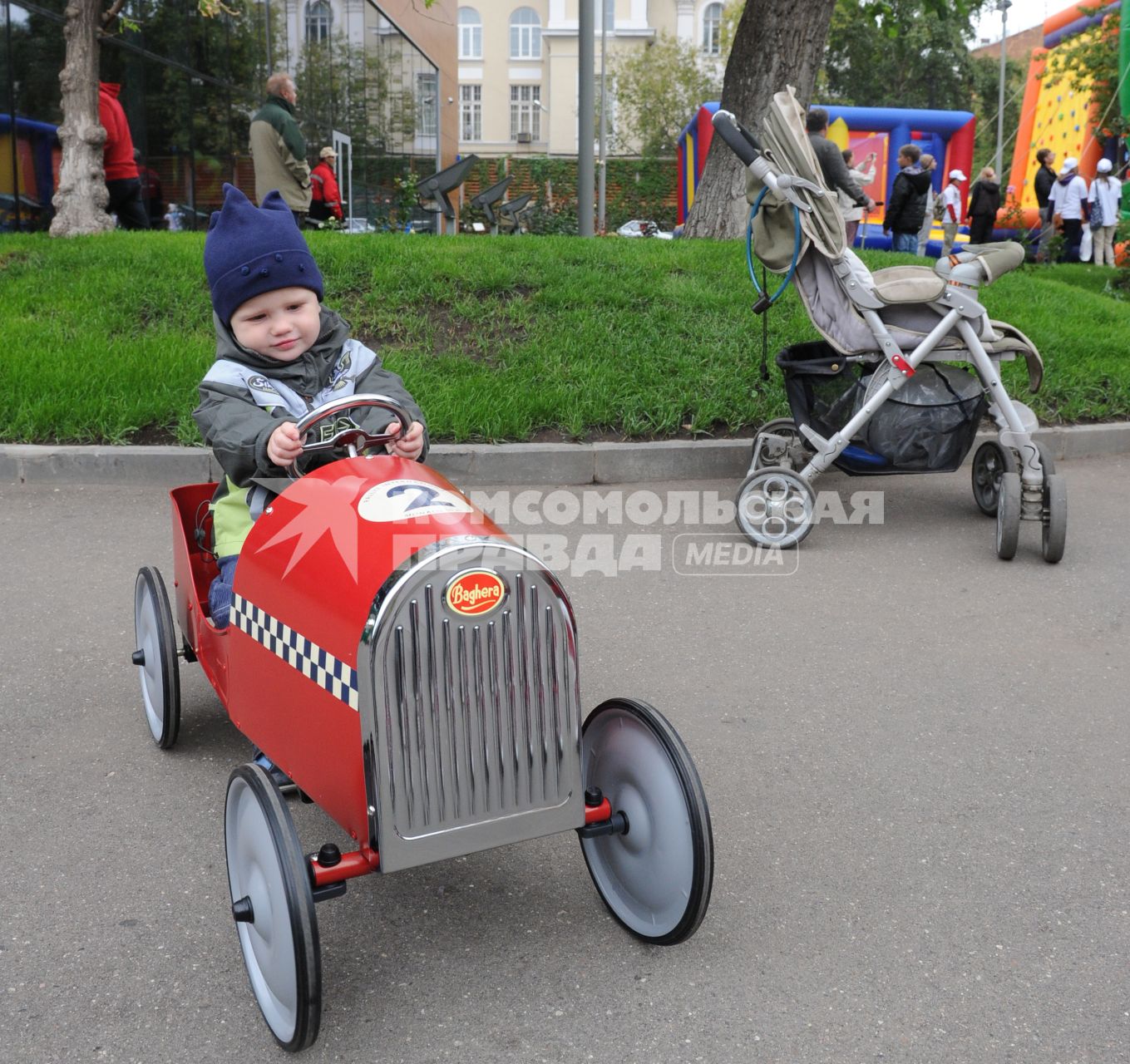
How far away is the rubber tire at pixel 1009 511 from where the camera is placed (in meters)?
5.20

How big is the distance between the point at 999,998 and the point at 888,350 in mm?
3590

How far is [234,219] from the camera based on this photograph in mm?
2939

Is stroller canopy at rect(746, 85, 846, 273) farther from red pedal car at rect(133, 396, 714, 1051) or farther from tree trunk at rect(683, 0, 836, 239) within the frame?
tree trunk at rect(683, 0, 836, 239)

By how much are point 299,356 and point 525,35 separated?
224 feet

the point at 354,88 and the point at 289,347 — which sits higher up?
the point at 354,88

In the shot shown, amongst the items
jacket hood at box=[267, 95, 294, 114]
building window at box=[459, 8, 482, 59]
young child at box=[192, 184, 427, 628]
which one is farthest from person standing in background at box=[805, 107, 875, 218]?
building window at box=[459, 8, 482, 59]

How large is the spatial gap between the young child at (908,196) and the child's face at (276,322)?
13616 mm

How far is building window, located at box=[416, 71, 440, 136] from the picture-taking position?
2961 centimetres

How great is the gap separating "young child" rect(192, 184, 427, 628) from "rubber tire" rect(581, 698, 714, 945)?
89 cm

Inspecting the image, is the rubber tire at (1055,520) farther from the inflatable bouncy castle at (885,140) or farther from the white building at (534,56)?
the white building at (534,56)

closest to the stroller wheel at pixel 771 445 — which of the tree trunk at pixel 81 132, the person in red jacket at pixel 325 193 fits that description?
the tree trunk at pixel 81 132

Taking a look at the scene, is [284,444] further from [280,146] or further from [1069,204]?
[1069,204]

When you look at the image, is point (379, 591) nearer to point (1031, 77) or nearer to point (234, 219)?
point (234, 219)

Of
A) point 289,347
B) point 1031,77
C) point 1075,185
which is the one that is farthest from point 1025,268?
point 1031,77
